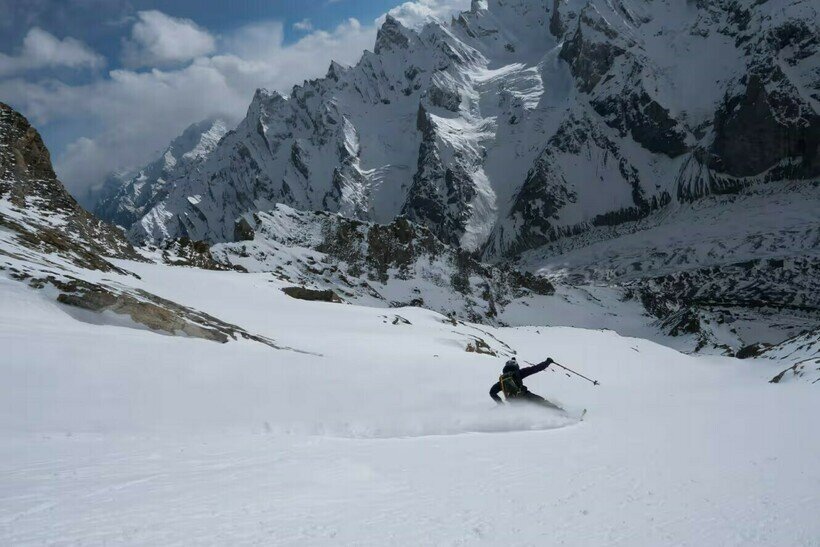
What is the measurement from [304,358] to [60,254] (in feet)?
50.6

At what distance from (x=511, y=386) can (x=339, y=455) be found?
278 inches

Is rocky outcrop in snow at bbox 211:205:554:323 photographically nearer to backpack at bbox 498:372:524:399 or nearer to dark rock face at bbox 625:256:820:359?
dark rock face at bbox 625:256:820:359

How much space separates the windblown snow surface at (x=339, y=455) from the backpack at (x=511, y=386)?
60 cm

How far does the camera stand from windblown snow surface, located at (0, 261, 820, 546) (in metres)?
5.54

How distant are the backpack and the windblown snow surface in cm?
60

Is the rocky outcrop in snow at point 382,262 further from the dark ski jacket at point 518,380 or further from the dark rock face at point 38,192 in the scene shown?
the dark ski jacket at point 518,380

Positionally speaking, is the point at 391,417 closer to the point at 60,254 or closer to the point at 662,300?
the point at 60,254

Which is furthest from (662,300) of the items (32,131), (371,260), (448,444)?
(448,444)

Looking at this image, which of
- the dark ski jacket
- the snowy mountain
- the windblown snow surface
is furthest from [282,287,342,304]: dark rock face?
the dark ski jacket

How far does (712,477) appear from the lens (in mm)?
7496

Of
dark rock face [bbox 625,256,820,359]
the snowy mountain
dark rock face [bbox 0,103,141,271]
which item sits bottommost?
the snowy mountain

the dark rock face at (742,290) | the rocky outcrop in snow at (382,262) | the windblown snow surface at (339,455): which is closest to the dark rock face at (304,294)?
the windblown snow surface at (339,455)

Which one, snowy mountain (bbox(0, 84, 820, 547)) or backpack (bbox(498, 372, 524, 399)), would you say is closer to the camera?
snowy mountain (bbox(0, 84, 820, 547))

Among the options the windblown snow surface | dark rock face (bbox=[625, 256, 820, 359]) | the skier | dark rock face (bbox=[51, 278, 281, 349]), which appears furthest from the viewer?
dark rock face (bbox=[625, 256, 820, 359])
